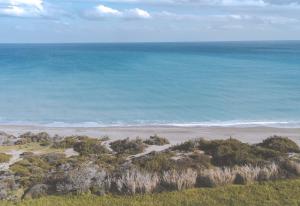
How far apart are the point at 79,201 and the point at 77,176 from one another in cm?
110

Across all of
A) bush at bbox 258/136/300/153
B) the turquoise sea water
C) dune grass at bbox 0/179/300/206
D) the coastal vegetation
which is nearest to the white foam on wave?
the turquoise sea water

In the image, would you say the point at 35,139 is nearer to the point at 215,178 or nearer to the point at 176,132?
the point at 176,132

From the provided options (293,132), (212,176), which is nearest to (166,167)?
(212,176)

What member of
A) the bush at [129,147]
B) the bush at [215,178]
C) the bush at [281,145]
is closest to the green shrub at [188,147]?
the bush at [129,147]

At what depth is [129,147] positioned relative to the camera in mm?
21078

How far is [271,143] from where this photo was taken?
19422 mm

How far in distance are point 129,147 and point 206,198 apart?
9.79 m

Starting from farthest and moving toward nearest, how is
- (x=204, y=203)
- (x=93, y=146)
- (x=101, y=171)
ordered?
(x=93, y=146), (x=101, y=171), (x=204, y=203)

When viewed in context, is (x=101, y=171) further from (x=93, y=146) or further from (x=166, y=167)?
(x=93, y=146)

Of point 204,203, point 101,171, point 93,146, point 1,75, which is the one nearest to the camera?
point 204,203

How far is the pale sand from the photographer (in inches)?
1038

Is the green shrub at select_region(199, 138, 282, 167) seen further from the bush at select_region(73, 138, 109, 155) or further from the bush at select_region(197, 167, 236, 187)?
the bush at select_region(73, 138, 109, 155)

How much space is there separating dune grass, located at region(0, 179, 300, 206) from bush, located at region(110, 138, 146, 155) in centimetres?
845

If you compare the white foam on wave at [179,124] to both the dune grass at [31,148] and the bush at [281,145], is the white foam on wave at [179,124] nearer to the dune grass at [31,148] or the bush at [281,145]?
the dune grass at [31,148]
